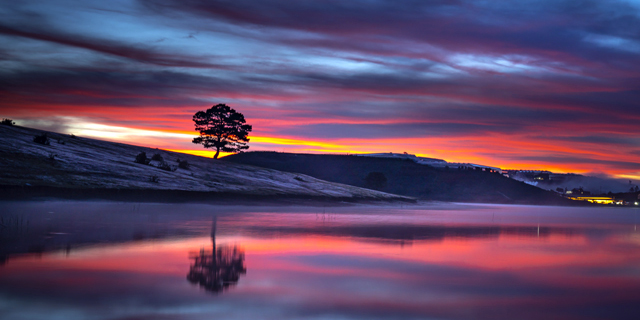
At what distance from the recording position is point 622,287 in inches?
566

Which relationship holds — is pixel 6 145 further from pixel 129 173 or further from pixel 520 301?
pixel 520 301

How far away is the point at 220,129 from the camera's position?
97.9 metres

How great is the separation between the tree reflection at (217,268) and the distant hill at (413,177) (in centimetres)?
12554

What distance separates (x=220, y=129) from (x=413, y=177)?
260 ft

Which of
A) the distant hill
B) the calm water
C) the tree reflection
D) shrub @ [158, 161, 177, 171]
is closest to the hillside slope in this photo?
shrub @ [158, 161, 177, 171]

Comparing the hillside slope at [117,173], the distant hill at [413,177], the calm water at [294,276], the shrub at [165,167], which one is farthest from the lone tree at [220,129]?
the calm water at [294,276]

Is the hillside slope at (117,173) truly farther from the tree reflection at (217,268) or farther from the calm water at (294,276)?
the tree reflection at (217,268)

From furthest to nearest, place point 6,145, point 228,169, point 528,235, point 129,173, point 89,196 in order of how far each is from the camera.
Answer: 1. point 228,169
2. point 129,173
3. point 6,145
4. point 89,196
5. point 528,235

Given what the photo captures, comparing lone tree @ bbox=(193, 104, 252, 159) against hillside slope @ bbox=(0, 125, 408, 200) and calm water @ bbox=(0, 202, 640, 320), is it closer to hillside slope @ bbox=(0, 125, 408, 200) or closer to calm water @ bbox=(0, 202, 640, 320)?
hillside slope @ bbox=(0, 125, 408, 200)

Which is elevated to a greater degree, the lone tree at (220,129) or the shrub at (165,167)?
the lone tree at (220,129)

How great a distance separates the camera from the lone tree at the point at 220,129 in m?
97.6

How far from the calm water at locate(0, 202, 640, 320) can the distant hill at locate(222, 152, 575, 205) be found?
12157 cm

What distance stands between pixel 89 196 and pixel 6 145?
41.2 feet

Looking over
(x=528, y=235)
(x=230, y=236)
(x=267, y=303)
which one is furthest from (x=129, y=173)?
(x=267, y=303)
